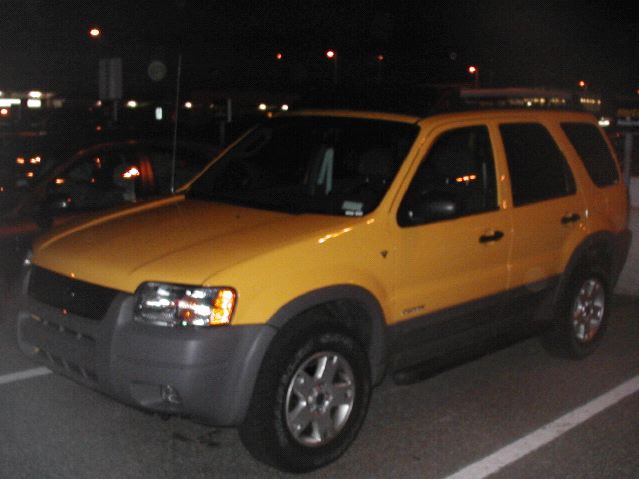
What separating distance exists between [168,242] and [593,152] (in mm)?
3627

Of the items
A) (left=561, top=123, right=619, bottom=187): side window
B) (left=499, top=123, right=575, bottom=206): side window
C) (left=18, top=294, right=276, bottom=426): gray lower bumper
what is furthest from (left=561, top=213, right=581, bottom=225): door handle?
(left=18, top=294, right=276, bottom=426): gray lower bumper

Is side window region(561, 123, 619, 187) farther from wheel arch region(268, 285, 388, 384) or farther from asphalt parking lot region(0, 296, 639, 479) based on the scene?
wheel arch region(268, 285, 388, 384)

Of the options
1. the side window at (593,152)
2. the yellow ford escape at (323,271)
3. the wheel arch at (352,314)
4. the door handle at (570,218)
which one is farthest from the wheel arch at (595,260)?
the wheel arch at (352,314)

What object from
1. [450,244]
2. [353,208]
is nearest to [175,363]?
[353,208]

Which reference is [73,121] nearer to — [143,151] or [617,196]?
[143,151]

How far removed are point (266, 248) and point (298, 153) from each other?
151 centimetres

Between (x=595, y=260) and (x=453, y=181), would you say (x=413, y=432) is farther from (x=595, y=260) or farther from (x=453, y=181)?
(x=595, y=260)

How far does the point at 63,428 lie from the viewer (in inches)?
213

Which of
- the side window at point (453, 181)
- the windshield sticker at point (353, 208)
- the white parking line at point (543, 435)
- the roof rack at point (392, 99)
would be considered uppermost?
the roof rack at point (392, 99)

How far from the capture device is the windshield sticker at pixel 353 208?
5.16 metres

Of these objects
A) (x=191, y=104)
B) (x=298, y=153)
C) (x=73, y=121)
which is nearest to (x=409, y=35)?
(x=191, y=104)

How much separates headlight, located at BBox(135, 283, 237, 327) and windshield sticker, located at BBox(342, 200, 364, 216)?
3.35ft

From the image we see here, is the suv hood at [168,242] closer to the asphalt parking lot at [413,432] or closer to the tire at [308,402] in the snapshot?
the tire at [308,402]

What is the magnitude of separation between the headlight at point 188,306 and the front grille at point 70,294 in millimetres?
256
